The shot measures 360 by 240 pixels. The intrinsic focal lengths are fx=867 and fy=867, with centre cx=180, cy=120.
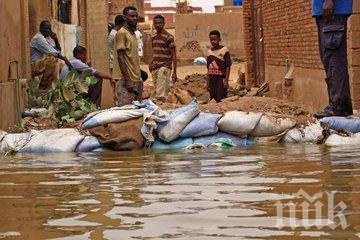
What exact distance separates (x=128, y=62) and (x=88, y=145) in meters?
2.58

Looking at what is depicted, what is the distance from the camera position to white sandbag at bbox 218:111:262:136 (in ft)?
24.6

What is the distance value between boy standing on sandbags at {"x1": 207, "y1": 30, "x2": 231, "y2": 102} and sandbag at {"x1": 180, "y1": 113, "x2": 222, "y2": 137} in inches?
177

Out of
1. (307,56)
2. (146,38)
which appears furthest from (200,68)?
(307,56)

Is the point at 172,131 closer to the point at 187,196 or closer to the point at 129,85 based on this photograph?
the point at 129,85

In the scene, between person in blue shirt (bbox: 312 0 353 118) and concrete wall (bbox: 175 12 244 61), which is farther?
concrete wall (bbox: 175 12 244 61)

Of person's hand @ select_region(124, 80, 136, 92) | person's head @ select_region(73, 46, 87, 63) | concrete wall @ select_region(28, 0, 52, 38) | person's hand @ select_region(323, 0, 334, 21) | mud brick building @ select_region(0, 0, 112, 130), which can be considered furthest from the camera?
concrete wall @ select_region(28, 0, 52, 38)

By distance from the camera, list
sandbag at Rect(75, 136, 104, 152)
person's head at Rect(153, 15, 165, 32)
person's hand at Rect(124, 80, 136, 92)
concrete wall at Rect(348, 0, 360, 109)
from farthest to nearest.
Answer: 1. person's head at Rect(153, 15, 165, 32)
2. person's hand at Rect(124, 80, 136, 92)
3. concrete wall at Rect(348, 0, 360, 109)
4. sandbag at Rect(75, 136, 104, 152)

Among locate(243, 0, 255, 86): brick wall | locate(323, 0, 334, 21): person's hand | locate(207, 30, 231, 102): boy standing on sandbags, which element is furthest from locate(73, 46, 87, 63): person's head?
locate(243, 0, 255, 86): brick wall

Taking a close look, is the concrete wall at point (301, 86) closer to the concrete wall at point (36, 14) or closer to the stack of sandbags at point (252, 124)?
the stack of sandbags at point (252, 124)

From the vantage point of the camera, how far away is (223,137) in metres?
7.54

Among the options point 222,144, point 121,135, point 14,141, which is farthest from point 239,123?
point 14,141

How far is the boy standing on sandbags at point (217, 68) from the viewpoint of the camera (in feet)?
39.4

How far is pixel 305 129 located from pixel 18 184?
3029mm

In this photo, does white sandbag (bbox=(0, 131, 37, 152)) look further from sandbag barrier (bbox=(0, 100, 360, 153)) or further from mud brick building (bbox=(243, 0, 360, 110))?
mud brick building (bbox=(243, 0, 360, 110))
